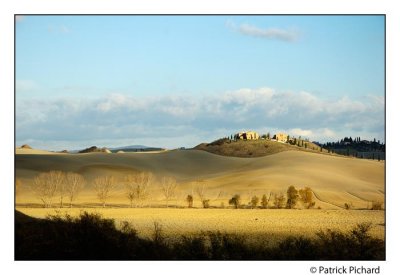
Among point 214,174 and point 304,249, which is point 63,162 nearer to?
point 214,174

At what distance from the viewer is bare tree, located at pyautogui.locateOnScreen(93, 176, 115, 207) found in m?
48.6

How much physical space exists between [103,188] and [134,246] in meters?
33.4

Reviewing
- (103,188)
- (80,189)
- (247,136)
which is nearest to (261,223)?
(103,188)

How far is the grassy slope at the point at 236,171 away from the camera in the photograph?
54562 mm

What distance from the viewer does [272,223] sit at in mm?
28500

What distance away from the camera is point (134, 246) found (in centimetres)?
1902

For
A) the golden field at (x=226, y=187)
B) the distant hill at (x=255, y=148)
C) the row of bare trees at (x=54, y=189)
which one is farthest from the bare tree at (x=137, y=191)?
the distant hill at (x=255, y=148)

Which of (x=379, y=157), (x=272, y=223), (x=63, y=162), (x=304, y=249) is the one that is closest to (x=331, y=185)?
(x=379, y=157)

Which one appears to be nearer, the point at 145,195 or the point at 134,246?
the point at 134,246

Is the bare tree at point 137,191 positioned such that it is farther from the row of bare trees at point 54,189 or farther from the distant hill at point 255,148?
the distant hill at point 255,148

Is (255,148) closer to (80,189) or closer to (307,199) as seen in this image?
(80,189)

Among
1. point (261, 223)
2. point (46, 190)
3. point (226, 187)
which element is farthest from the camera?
point (226, 187)

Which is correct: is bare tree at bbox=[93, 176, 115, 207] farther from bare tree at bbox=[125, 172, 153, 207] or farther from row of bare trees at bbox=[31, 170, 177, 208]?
bare tree at bbox=[125, 172, 153, 207]

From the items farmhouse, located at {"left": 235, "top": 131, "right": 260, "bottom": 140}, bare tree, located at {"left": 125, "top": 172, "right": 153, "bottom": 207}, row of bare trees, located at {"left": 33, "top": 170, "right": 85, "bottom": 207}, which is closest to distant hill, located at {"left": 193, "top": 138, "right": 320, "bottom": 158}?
farmhouse, located at {"left": 235, "top": 131, "right": 260, "bottom": 140}
